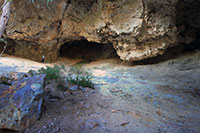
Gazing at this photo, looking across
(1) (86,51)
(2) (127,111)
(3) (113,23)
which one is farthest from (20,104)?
(1) (86,51)

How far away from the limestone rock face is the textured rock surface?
6210 millimetres

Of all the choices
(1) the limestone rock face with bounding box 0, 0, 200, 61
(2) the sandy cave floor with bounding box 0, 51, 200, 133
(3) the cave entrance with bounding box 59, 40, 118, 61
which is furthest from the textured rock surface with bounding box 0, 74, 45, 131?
(3) the cave entrance with bounding box 59, 40, 118, 61

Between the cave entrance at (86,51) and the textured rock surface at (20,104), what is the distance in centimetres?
969

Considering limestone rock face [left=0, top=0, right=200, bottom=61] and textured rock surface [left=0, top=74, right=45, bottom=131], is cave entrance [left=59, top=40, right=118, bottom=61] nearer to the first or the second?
limestone rock face [left=0, top=0, right=200, bottom=61]

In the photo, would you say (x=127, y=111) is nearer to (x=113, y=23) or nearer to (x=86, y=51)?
(x=113, y=23)

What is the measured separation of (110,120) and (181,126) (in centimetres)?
124

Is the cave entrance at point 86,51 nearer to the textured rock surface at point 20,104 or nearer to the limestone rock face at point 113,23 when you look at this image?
the limestone rock face at point 113,23

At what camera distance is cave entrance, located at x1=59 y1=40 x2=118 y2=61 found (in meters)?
12.0

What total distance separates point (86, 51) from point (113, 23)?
6.46 m

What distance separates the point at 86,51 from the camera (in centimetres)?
1315

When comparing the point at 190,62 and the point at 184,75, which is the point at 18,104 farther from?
the point at 190,62

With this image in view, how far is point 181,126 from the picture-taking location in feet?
6.47

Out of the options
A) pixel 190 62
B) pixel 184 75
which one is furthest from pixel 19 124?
pixel 190 62

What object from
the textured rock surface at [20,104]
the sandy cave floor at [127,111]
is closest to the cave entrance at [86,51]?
the sandy cave floor at [127,111]
